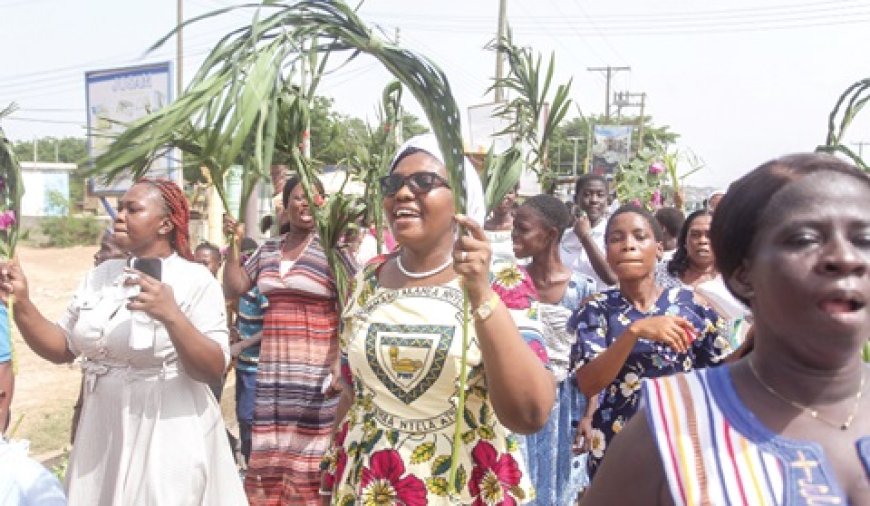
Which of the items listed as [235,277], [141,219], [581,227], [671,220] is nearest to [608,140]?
[671,220]

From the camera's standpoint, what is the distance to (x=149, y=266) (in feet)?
12.9

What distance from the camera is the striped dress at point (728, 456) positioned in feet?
5.11

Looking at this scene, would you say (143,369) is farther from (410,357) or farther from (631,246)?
(631,246)

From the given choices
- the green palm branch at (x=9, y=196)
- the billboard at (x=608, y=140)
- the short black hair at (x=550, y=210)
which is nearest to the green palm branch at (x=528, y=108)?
the short black hair at (x=550, y=210)

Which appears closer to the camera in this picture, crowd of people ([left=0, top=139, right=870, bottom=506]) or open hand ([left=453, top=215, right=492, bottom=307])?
crowd of people ([left=0, top=139, right=870, bottom=506])

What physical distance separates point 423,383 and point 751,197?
138 cm

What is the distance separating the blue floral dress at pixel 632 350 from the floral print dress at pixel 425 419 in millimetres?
1127

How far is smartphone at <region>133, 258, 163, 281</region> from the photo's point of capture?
3934mm

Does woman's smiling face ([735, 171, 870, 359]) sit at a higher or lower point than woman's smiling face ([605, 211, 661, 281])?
higher

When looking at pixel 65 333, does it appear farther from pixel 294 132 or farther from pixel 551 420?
pixel 551 420

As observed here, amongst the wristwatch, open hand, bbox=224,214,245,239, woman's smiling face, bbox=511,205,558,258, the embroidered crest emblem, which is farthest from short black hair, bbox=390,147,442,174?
woman's smiling face, bbox=511,205,558,258

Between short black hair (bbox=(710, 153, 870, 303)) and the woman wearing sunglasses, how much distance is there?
88 cm

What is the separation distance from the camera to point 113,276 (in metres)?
4.12

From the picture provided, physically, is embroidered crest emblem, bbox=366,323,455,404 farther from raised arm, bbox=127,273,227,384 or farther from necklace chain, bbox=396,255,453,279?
raised arm, bbox=127,273,227,384
